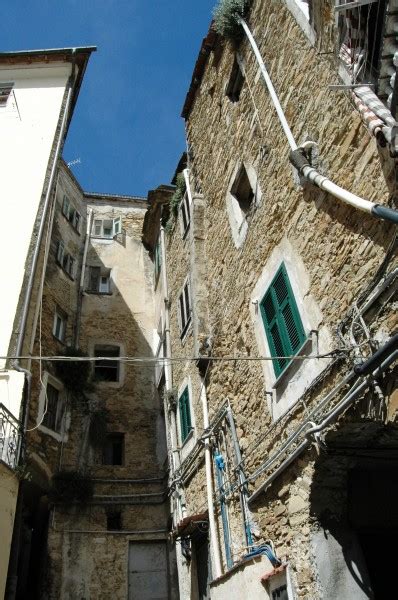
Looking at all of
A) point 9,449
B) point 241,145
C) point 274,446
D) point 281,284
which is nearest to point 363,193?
point 281,284

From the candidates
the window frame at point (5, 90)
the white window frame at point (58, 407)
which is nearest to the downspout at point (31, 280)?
the window frame at point (5, 90)

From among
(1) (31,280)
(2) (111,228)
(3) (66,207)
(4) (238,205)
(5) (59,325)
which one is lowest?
(4) (238,205)

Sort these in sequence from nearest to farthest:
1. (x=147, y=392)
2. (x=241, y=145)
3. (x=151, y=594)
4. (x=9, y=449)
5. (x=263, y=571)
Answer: (x=263, y=571) < (x=9, y=449) < (x=241, y=145) < (x=151, y=594) < (x=147, y=392)

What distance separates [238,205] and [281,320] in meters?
3.45

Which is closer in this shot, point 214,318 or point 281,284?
point 281,284

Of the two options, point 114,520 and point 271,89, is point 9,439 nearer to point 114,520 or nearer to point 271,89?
point 114,520

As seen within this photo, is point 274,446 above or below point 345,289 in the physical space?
below

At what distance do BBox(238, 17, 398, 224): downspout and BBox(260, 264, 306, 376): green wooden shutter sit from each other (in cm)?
144

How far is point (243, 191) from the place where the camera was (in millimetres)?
9695

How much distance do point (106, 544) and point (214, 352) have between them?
261 inches

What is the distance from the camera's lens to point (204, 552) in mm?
9648

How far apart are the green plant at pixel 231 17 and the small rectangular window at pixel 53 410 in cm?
1012

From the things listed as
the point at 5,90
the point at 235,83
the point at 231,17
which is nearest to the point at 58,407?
the point at 235,83

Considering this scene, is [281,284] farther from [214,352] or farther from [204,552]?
[204,552]
